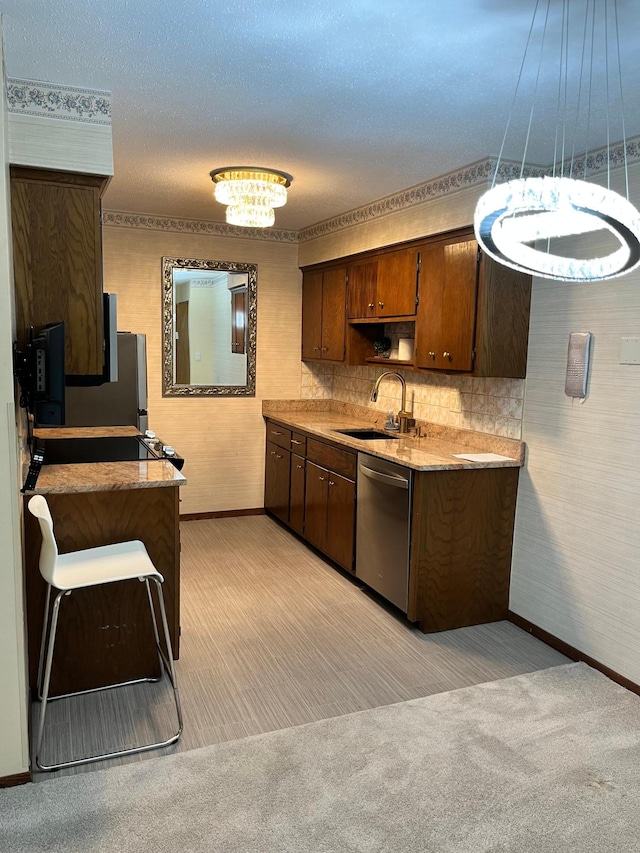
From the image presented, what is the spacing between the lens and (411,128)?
→ 2961 millimetres

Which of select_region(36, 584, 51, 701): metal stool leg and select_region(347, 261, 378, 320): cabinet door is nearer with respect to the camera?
select_region(36, 584, 51, 701): metal stool leg

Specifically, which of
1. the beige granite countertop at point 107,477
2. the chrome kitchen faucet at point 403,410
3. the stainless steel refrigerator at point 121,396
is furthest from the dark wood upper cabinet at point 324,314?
the beige granite countertop at point 107,477

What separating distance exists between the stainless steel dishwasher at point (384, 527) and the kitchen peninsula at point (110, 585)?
50.0 inches

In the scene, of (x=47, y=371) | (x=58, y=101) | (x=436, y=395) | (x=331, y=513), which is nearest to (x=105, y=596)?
(x=47, y=371)

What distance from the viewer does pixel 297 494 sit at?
5.11 m

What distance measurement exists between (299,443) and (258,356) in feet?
3.48

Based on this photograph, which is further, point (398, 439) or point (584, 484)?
point (398, 439)

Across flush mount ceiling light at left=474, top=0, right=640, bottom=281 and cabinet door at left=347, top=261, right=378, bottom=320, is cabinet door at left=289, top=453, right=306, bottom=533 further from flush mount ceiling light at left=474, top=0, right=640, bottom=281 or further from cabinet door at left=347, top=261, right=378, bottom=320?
flush mount ceiling light at left=474, top=0, right=640, bottom=281

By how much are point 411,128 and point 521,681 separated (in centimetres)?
261

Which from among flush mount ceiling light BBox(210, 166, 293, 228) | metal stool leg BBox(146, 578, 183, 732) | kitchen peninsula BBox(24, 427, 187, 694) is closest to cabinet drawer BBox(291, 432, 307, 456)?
flush mount ceiling light BBox(210, 166, 293, 228)

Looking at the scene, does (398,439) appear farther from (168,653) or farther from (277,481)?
(168,653)

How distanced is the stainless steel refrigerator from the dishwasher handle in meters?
1.82

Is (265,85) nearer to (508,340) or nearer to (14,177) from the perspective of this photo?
(14,177)

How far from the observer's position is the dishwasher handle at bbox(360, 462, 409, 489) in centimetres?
358
